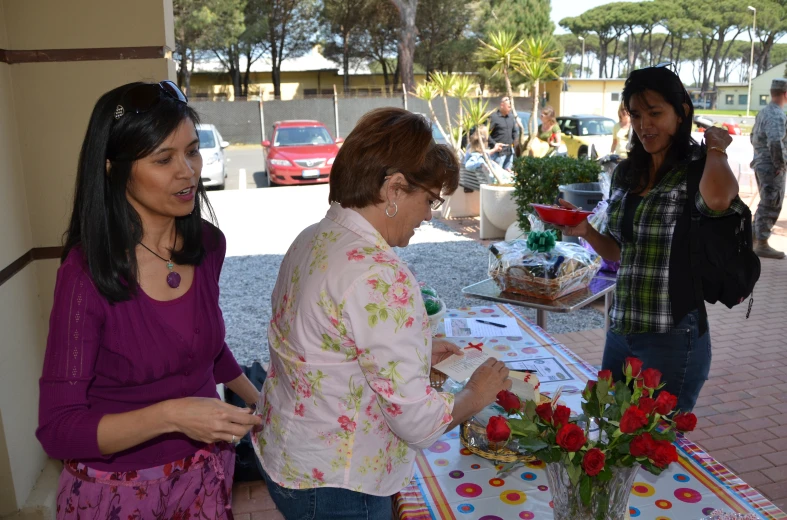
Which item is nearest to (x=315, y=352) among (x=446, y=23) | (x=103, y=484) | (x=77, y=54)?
(x=103, y=484)

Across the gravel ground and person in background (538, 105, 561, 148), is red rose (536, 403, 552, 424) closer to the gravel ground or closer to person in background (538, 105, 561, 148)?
the gravel ground

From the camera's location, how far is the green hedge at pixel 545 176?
6156 millimetres

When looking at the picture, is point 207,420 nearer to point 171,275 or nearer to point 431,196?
point 171,275

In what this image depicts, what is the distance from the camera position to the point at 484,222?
27.8ft

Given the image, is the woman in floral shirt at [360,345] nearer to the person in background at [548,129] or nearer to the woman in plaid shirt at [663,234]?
the woman in plaid shirt at [663,234]

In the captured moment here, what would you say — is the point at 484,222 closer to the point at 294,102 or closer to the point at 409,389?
the point at 409,389

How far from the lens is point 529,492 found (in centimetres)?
Result: 164

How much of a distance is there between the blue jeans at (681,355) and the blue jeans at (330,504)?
3.73 feet

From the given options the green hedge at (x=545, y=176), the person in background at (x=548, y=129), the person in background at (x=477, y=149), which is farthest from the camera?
the person in background at (x=548, y=129)

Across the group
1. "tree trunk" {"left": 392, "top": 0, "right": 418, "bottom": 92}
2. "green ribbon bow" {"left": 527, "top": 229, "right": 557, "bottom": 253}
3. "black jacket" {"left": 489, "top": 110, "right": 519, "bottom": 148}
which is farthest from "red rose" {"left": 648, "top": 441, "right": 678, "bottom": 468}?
"tree trunk" {"left": 392, "top": 0, "right": 418, "bottom": 92}

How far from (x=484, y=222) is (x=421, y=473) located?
6.89 metres

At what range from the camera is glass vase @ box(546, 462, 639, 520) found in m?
1.29

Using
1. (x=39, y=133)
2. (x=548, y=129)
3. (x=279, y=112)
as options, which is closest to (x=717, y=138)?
(x=39, y=133)

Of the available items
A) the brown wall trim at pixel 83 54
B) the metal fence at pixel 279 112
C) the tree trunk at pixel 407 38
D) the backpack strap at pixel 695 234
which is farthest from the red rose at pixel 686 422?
the tree trunk at pixel 407 38
